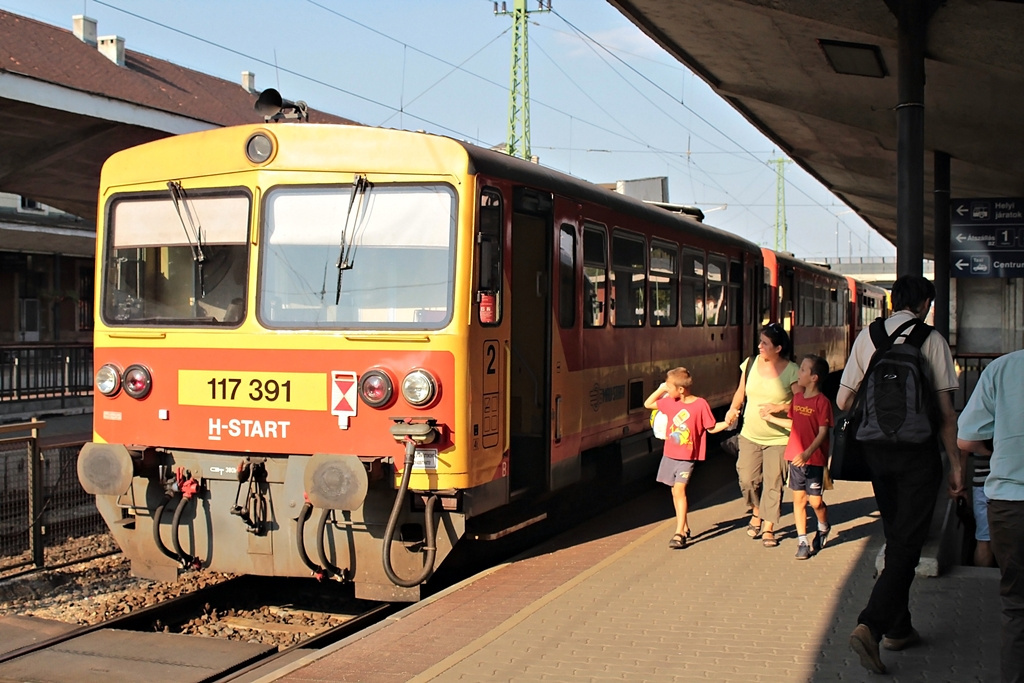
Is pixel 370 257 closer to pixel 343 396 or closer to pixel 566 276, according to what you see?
pixel 343 396

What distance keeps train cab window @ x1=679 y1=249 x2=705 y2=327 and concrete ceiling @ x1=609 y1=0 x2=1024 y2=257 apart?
Answer: 2580 millimetres

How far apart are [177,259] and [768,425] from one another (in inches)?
182

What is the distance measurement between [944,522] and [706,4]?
597 centimetres

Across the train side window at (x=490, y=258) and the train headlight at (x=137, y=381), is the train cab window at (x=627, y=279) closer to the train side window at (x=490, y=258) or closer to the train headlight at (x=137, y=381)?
the train side window at (x=490, y=258)

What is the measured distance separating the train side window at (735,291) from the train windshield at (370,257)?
7.59 meters

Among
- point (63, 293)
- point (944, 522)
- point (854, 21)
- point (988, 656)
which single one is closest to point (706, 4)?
point (854, 21)

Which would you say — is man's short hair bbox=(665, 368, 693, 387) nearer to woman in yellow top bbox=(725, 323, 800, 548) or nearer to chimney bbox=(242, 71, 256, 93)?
woman in yellow top bbox=(725, 323, 800, 548)

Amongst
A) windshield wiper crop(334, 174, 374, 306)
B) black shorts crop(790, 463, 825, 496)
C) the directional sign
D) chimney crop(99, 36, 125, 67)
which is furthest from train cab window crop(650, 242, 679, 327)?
chimney crop(99, 36, 125, 67)

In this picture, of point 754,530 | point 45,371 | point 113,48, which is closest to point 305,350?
point 754,530

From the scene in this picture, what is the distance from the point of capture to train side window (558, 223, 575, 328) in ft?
27.1

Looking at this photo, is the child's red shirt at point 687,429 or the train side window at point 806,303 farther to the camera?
the train side window at point 806,303

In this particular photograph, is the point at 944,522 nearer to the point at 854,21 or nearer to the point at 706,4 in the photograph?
the point at 854,21

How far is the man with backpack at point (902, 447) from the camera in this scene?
5145 mm

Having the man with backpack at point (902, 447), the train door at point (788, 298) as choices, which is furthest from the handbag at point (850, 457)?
the train door at point (788, 298)
